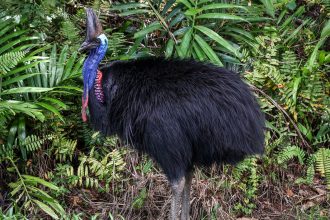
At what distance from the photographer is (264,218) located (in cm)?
480

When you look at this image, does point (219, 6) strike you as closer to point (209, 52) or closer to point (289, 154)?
point (209, 52)

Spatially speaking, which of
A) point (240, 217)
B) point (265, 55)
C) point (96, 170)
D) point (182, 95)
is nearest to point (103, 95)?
point (182, 95)

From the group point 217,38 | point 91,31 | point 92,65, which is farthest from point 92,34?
point 217,38

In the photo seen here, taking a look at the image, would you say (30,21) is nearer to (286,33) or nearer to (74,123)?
(74,123)

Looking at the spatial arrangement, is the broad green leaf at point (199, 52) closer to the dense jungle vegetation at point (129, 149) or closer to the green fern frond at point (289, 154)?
the dense jungle vegetation at point (129, 149)

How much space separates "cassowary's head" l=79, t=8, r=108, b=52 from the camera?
12.4ft

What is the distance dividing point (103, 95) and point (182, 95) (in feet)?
1.70

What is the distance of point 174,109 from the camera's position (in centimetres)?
359

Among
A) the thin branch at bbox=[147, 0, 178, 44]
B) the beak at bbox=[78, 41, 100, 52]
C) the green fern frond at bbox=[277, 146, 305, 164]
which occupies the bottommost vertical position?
the green fern frond at bbox=[277, 146, 305, 164]

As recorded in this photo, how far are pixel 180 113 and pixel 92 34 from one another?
2.42 feet

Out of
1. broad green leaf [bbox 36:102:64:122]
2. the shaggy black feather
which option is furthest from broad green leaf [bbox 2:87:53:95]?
the shaggy black feather

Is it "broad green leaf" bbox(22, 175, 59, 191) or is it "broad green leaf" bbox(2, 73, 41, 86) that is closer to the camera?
"broad green leaf" bbox(22, 175, 59, 191)

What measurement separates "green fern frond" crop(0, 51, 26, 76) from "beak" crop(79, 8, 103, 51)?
762 mm

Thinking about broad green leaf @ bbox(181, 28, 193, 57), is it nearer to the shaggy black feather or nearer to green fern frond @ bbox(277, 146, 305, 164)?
the shaggy black feather
